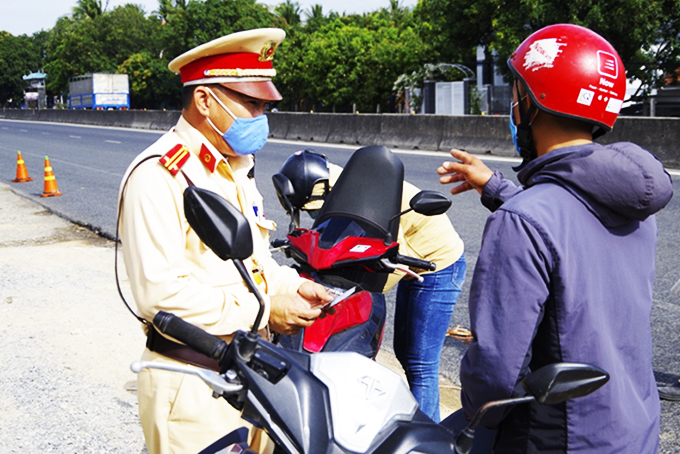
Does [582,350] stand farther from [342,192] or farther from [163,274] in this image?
[342,192]

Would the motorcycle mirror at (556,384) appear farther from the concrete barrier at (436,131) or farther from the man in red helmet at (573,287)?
the concrete barrier at (436,131)

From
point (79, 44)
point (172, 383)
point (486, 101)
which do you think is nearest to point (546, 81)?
point (172, 383)

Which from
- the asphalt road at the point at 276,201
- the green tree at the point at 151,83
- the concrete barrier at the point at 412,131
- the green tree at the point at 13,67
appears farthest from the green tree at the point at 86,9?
the concrete barrier at the point at 412,131

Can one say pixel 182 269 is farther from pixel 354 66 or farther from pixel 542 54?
pixel 354 66

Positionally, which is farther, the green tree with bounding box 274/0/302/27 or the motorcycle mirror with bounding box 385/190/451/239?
the green tree with bounding box 274/0/302/27

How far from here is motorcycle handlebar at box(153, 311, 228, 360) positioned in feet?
5.47

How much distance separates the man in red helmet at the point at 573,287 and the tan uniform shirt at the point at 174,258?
76 centimetres

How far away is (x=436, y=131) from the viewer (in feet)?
63.1

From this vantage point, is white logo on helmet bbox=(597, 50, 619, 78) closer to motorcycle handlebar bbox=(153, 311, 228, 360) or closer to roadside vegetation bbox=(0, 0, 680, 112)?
motorcycle handlebar bbox=(153, 311, 228, 360)

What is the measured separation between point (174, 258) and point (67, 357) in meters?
3.56

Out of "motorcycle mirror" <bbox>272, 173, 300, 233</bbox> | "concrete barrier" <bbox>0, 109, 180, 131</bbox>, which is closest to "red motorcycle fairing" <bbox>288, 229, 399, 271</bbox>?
"motorcycle mirror" <bbox>272, 173, 300, 233</bbox>

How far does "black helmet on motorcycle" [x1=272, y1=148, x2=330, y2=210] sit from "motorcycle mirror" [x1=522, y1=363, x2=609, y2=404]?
2.26 m

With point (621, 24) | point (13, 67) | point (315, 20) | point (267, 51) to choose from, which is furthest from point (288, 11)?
→ point (267, 51)

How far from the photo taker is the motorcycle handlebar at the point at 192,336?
5.47 ft
